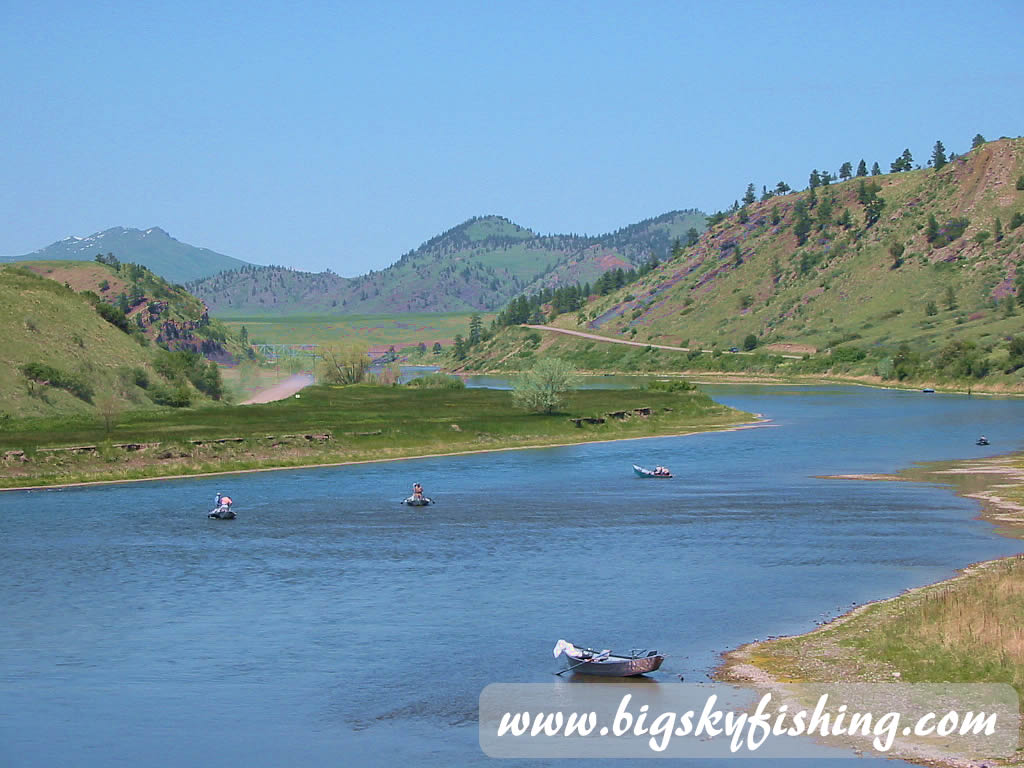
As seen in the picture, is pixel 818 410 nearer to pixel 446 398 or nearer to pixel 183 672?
pixel 446 398

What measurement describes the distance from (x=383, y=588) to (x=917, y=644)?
21.8 metres

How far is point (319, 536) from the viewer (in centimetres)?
6456

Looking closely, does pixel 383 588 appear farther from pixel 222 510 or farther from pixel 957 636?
pixel 957 636

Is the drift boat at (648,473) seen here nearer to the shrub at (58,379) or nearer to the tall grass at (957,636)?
the tall grass at (957,636)

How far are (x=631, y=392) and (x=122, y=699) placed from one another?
11882cm

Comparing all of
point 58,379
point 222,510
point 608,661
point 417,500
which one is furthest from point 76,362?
point 608,661

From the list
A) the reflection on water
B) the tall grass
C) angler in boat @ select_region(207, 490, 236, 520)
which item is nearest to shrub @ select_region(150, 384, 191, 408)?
the reflection on water

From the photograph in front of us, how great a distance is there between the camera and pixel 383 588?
51000 millimetres

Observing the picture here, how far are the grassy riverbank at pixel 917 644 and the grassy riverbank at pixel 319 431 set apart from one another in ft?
194

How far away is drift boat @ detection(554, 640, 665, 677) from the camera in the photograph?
35812mm

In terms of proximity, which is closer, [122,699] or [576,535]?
[122,699]

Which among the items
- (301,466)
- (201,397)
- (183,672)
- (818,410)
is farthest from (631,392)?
(183,672)

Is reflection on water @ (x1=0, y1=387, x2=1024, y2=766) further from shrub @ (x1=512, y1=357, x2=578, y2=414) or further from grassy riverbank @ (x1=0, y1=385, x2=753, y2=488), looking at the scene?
shrub @ (x1=512, y1=357, x2=578, y2=414)

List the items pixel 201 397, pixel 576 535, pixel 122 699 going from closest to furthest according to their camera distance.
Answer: pixel 122 699 → pixel 576 535 → pixel 201 397
